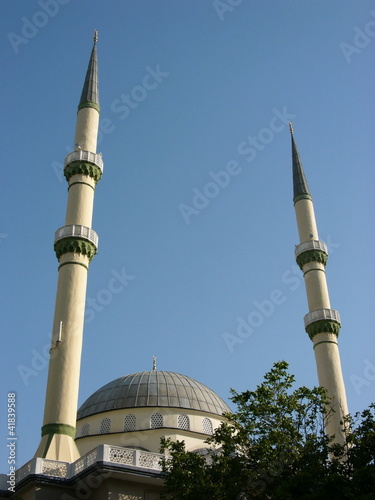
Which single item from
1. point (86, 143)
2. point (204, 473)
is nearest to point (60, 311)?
point (86, 143)

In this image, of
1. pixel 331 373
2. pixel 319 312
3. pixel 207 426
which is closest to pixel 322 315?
pixel 319 312

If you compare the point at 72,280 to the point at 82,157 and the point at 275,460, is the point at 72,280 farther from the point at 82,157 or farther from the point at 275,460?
the point at 275,460

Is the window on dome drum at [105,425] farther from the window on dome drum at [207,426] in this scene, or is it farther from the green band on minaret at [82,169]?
the green band on minaret at [82,169]

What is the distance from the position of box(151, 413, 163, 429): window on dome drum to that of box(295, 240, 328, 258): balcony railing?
919 cm

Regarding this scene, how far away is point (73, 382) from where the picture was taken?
743 inches

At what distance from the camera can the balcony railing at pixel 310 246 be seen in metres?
26.7

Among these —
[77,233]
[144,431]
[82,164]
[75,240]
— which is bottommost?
[144,431]

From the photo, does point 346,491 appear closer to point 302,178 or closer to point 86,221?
point 86,221

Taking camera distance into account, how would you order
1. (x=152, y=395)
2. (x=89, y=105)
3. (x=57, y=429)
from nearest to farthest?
1. (x=57, y=429)
2. (x=152, y=395)
3. (x=89, y=105)

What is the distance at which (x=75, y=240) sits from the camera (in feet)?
70.2

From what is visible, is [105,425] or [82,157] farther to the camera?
[105,425]

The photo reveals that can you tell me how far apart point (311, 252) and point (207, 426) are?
846cm

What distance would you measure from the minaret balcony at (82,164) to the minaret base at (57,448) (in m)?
9.64

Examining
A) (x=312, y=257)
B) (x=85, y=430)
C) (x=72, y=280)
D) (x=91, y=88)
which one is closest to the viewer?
(x=72, y=280)
